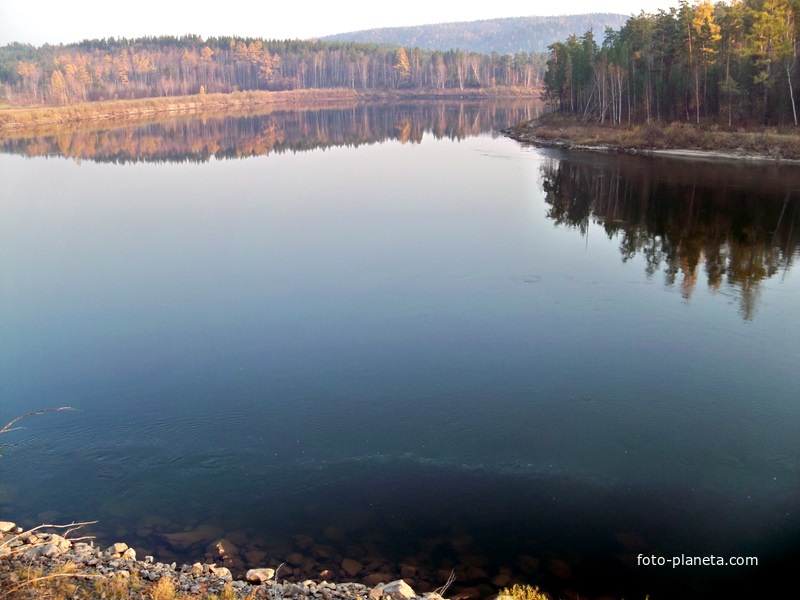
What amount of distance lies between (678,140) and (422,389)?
3255cm

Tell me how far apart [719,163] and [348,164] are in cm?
1855

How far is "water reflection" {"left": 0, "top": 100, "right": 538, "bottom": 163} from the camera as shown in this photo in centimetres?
4269

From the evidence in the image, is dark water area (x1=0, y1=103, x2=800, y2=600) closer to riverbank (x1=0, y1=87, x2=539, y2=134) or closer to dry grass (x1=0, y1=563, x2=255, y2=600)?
dry grass (x1=0, y1=563, x2=255, y2=600)

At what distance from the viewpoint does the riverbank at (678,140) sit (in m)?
34.4

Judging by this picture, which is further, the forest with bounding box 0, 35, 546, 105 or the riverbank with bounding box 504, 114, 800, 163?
the forest with bounding box 0, 35, 546, 105

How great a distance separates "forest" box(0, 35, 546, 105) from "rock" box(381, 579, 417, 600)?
104m

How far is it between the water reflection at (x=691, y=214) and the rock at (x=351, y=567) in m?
10.1

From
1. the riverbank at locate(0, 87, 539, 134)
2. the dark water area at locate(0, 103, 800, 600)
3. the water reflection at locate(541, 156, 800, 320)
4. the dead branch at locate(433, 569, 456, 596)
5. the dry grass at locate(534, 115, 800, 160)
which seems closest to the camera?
the dead branch at locate(433, 569, 456, 596)

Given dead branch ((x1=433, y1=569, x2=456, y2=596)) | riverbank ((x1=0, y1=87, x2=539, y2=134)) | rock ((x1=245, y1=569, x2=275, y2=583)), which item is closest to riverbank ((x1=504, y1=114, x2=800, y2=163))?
dead branch ((x1=433, y1=569, x2=456, y2=596))

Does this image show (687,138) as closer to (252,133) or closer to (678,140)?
(678,140)

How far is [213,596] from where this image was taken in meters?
5.99

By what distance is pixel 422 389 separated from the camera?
1109cm

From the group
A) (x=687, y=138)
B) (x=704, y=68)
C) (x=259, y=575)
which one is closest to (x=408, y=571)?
(x=259, y=575)

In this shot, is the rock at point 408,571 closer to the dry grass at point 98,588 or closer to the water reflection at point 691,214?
the dry grass at point 98,588
